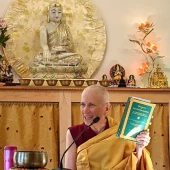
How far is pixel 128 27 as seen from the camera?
4.59 meters

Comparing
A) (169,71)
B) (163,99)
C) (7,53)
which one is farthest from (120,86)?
(7,53)

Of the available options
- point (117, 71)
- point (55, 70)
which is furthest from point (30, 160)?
point (117, 71)

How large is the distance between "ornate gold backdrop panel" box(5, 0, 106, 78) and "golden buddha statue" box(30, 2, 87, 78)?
0.43ft

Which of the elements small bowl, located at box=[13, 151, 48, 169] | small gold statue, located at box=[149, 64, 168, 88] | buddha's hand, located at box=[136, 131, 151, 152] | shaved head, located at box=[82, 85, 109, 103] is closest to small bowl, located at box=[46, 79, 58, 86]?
small gold statue, located at box=[149, 64, 168, 88]

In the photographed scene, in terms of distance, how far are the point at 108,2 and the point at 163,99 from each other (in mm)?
1151

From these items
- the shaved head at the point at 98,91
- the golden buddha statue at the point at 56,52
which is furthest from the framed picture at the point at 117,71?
the shaved head at the point at 98,91

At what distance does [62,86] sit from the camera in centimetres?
401

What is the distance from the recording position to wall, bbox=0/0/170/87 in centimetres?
454

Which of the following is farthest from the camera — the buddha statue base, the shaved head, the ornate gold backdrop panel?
the ornate gold backdrop panel

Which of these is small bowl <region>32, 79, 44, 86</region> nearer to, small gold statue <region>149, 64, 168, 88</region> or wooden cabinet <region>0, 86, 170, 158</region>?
wooden cabinet <region>0, 86, 170, 158</region>

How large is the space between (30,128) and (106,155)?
5.24 feet

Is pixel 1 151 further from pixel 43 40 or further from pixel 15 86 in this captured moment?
pixel 43 40

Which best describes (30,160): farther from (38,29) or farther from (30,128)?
(38,29)

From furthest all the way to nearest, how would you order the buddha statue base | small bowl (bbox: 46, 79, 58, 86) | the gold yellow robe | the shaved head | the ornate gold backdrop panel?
1. the ornate gold backdrop panel
2. the buddha statue base
3. small bowl (bbox: 46, 79, 58, 86)
4. the shaved head
5. the gold yellow robe
